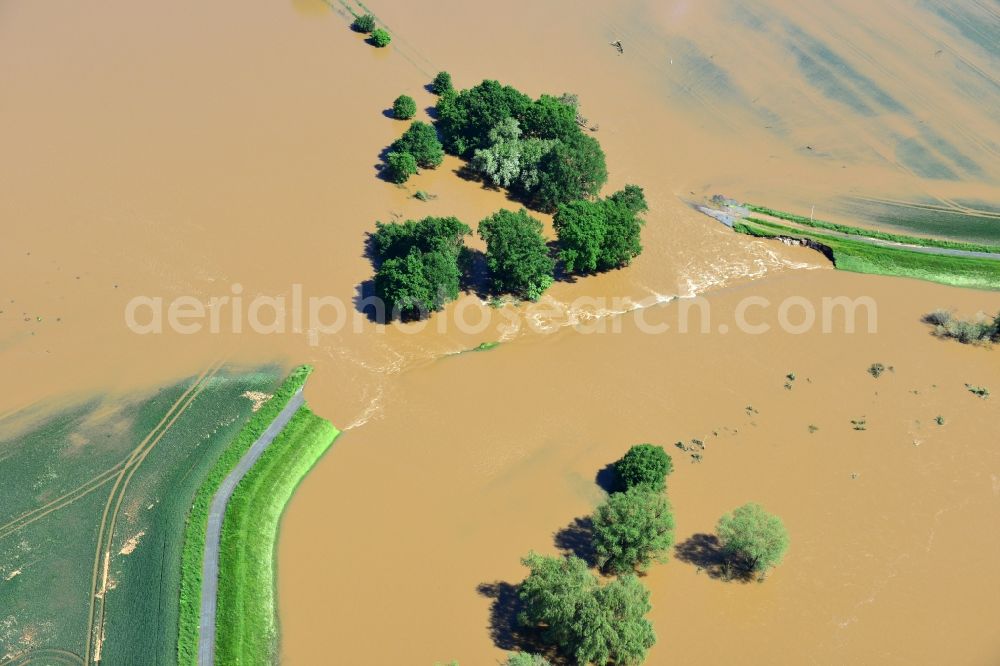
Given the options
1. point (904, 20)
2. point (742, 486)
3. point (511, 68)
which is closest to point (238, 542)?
point (742, 486)

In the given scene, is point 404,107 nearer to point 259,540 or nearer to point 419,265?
point 419,265

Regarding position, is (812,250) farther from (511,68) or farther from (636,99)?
(511,68)

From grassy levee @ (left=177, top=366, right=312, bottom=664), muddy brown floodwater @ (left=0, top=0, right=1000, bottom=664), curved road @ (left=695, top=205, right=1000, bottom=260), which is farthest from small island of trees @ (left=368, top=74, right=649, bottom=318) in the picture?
grassy levee @ (left=177, top=366, right=312, bottom=664)

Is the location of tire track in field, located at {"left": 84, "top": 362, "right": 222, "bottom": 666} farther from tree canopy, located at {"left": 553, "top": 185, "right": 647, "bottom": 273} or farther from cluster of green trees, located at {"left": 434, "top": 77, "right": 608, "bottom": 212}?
cluster of green trees, located at {"left": 434, "top": 77, "right": 608, "bottom": 212}

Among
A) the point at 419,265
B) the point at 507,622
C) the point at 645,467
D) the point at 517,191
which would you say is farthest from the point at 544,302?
the point at 507,622

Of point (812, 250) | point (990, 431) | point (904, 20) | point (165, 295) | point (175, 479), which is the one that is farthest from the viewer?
point (904, 20)
